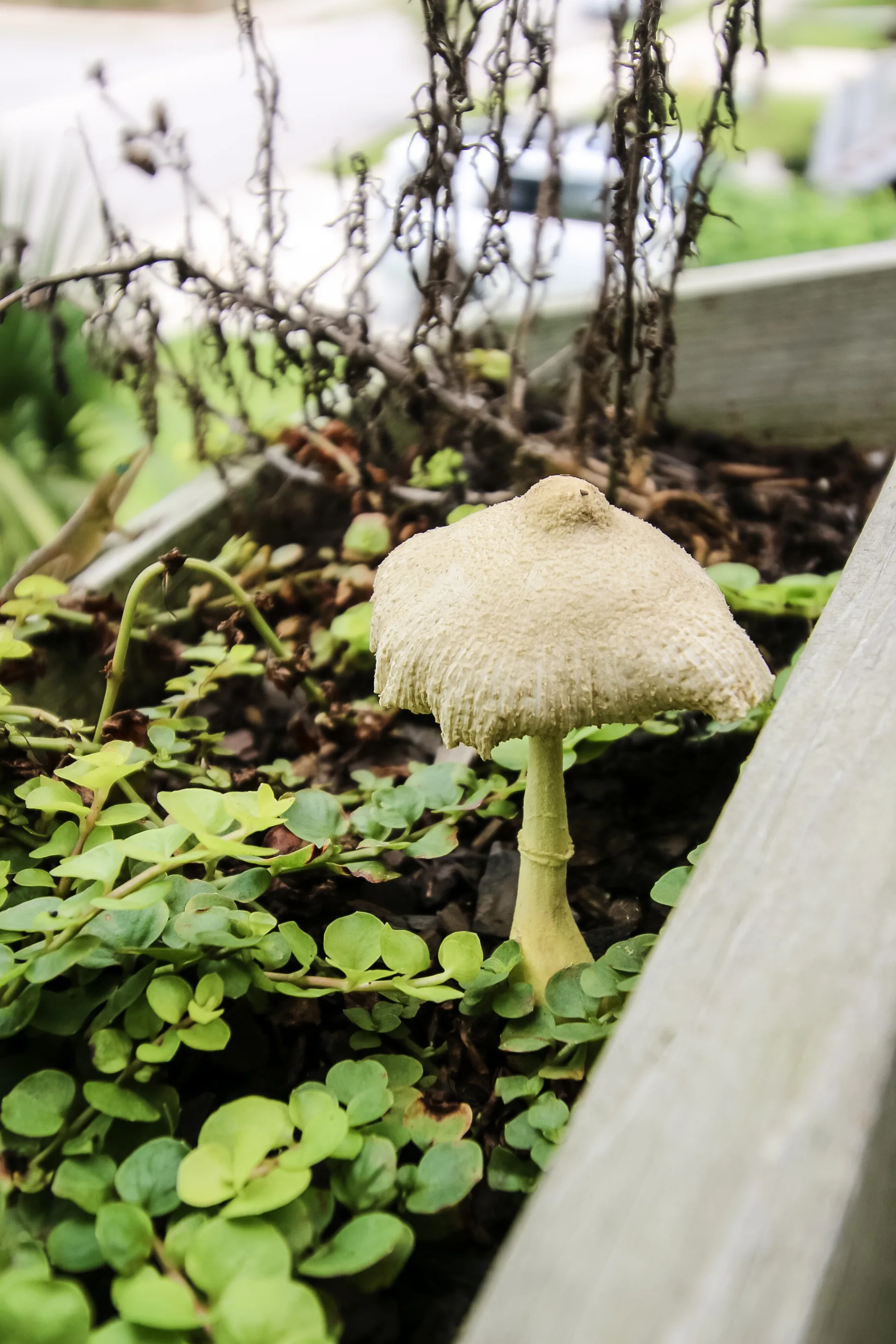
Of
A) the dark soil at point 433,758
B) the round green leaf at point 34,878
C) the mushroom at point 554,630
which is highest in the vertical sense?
the mushroom at point 554,630

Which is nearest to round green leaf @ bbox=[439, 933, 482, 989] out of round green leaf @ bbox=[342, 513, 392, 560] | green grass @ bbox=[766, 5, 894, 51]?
round green leaf @ bbox=[342, 513, 392, 560]

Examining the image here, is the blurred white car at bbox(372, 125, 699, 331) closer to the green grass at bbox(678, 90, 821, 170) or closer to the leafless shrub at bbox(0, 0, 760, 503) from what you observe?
the leafless shrub at bbox(0, 0, 760, 503)

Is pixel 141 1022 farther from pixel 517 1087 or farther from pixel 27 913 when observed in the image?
pixel 517 1087

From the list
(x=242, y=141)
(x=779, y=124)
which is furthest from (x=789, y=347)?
(x=779, y=124)

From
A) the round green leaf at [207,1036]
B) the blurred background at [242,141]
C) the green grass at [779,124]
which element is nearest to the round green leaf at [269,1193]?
the round green leaf at [207,1036]

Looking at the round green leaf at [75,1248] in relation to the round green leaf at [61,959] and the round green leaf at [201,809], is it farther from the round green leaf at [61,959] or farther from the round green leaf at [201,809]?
the round green leaf at [201,809]

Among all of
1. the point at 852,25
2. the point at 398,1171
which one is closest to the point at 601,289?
the point at 398,1171

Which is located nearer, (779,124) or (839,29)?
(779,124)
